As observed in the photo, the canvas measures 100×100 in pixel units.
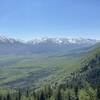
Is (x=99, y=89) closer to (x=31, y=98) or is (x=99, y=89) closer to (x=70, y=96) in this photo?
(x=70, y=96)

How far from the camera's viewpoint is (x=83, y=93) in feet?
586

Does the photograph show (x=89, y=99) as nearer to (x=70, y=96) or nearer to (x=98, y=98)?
(x=98, y=98)

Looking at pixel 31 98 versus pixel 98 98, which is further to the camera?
pixel 31 98

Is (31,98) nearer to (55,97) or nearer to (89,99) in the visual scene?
(55,97)

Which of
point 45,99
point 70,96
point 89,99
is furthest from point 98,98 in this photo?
point 45,99

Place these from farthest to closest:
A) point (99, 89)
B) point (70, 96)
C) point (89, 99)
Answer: point (70, 96) → point (99, 89) → point (89, 99)

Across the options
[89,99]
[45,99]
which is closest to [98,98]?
[89,99]

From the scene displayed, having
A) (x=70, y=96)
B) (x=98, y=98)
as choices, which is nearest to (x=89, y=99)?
(x=98, y=98)

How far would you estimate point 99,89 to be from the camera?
586 feet

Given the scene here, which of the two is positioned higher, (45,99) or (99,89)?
(99,89)

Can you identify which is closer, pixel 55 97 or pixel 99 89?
pixel 99 89

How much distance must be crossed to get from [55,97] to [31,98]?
55.2 feet

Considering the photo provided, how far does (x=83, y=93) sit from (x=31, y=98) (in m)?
40.4

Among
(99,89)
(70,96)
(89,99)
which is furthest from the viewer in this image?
(70,96)
